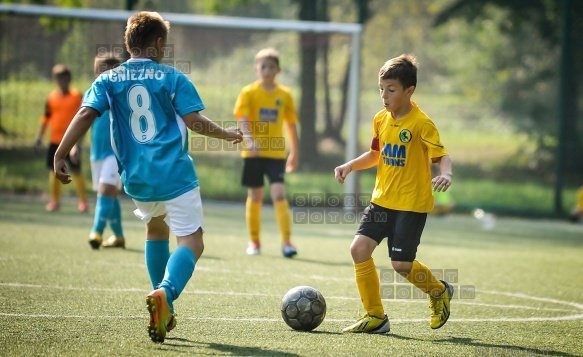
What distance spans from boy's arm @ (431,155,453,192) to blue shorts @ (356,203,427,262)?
351 mm

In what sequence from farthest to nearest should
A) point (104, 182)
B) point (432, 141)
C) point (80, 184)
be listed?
point (80, 184), point (104, 182), point (432, 141)

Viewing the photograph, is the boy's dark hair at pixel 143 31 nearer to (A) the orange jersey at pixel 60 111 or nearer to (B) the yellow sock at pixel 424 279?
(B) the yellow sock at pixel 424 279

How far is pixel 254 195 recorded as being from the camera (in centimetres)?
921

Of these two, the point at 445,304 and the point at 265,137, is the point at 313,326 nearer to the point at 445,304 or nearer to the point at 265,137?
A: the point at 445,304

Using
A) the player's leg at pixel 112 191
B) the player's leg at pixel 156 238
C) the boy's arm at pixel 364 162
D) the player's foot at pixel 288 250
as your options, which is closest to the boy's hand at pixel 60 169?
the player's leg at pixel 156 238

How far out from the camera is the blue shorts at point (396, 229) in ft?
17.4

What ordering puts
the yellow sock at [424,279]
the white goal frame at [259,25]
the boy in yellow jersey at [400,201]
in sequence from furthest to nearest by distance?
the white goal frame at [259,25]
the yellow sock at [424,279]
the boy in yellow jersey at [400,201]

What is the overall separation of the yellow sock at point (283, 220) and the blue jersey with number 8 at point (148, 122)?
166 inches

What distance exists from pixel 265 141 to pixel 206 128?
14.4 ft

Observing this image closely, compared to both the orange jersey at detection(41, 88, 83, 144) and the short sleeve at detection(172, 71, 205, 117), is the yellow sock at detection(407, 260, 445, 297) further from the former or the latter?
the orange jersey at detection(41, 88, 83, 144)

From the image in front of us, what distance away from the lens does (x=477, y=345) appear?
194 inches

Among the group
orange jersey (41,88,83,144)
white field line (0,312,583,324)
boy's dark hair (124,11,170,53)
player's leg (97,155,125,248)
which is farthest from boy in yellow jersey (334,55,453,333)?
orange jersey (41,88,83,144)

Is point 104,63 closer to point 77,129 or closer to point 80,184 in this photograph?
point 77,129

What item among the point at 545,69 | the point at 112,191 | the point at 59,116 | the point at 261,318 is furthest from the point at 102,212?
the point at 545,69
